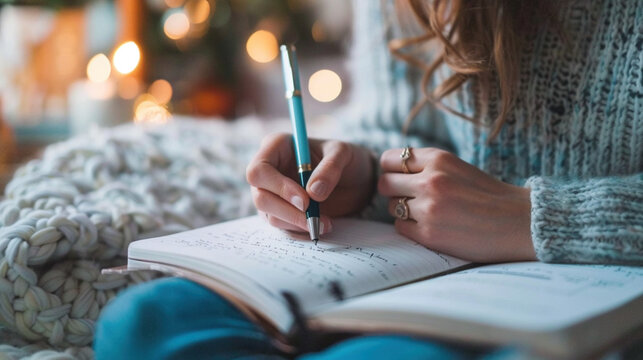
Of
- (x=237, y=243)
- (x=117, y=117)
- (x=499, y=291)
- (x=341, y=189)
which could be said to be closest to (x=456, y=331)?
(x=499, y=291)

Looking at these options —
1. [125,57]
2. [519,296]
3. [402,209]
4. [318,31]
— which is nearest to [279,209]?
[402,209]

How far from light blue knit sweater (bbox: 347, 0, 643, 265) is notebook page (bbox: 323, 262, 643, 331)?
0.03m

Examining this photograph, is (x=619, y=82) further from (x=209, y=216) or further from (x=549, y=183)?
(x=209, y=216)

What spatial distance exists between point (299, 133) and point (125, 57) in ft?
3.17

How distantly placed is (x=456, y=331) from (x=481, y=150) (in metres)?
0.39

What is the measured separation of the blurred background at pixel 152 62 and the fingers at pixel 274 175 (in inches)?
21.2

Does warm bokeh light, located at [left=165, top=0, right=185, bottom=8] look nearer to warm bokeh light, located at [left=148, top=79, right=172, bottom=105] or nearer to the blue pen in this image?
warm bokeh light, located at [left=148, top=79, right=172, bottom=105]

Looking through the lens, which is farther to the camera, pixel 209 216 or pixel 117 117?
pixel 117 117

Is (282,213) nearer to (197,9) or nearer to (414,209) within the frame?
(414,209)

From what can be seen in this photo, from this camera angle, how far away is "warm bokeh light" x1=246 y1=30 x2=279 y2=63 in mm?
1910

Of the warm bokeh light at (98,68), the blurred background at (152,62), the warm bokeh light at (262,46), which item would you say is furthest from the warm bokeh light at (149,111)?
the warm bokeh light at (262,46)

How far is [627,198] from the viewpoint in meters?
0.48

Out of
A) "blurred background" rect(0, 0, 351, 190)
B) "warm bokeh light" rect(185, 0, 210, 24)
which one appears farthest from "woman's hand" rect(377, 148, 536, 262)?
"warm bokeh light" rect(185, 0, 210, 24)

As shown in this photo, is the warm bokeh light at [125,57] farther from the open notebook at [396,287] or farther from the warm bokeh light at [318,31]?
the open notebook at [396,287]
